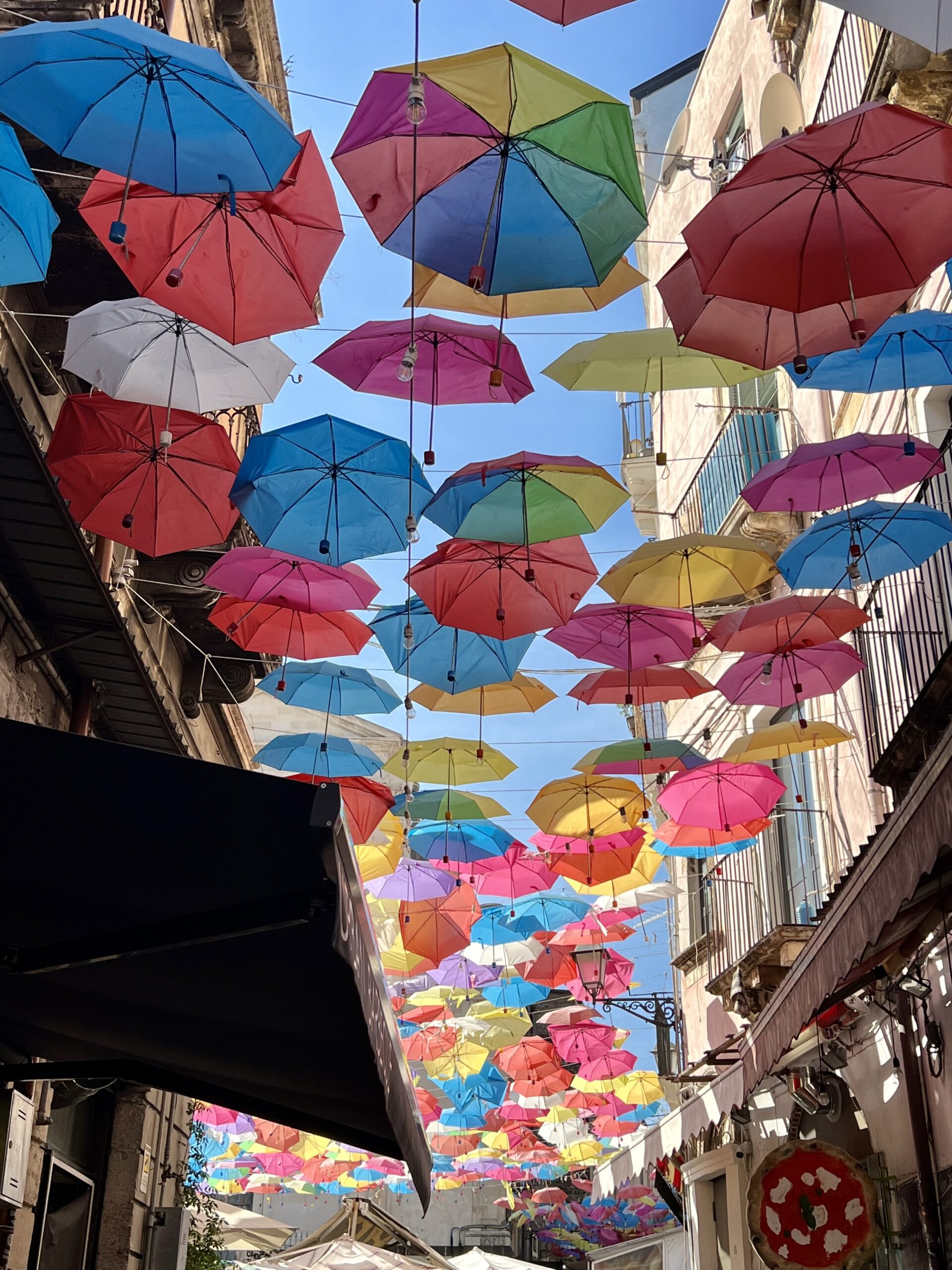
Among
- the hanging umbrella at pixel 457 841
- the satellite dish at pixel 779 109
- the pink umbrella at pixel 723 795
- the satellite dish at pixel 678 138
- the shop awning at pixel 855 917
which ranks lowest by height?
the shop awning at pixel 855 917

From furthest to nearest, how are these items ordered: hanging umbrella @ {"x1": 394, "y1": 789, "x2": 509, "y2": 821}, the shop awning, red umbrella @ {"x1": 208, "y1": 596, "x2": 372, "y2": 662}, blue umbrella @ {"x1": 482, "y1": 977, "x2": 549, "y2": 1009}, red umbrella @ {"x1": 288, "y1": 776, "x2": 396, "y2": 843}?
blue umbrella @ {"x1": 482, "y1": 977, "x2": 549, "y2": 1009}, hanging umbrella @ {"x1": 394, "y1": 789, "x2": 509, "y2": 821}, red umbrella @ {"x1": 288, "y1": 776, "x2": 396, "y2": 843}, red umbrella @ {"x1": 208, "y1": 596, "x2": 372, "y2": 662}, the shop awning

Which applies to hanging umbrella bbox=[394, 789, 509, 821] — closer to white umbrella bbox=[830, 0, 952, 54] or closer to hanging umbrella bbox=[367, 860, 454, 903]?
hanging umbrella bbox=[367, 860, 454, 903]

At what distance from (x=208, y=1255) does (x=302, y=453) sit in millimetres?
9947

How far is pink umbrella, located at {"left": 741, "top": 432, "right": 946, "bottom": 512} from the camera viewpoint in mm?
7074

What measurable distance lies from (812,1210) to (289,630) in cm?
569

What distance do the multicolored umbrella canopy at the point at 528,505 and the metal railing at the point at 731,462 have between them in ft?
19.1

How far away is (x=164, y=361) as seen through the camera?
710cm

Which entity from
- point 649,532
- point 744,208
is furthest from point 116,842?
point 649,532

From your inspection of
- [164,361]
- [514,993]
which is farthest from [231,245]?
[514,993]

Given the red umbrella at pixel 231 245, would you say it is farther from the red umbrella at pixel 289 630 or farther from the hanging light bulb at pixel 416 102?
the red umbrella at pixel 289 630

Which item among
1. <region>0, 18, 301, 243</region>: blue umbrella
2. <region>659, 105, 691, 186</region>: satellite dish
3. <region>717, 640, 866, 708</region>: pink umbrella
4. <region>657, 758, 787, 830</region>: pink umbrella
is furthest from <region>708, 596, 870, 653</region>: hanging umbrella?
<region>659, 105, 691, 186</region>: satellite dish

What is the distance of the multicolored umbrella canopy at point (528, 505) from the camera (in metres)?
7.84

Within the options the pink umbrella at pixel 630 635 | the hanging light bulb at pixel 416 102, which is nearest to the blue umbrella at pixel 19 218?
the hanging light bulb at pixel 416 102

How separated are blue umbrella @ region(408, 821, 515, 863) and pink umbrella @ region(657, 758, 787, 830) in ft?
8.53
